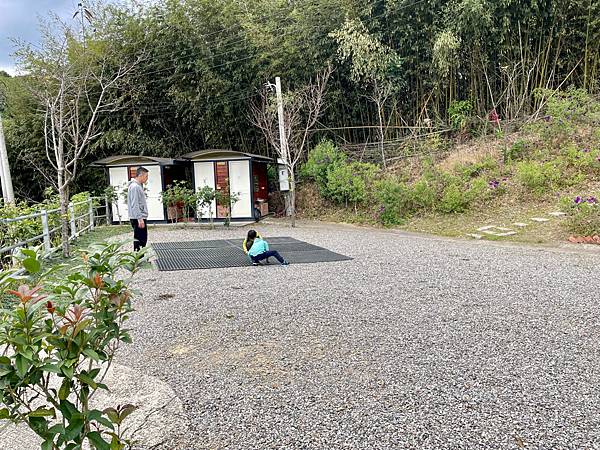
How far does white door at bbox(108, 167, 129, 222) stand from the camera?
10469mm

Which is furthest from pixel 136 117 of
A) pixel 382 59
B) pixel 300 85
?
pixel 382 59

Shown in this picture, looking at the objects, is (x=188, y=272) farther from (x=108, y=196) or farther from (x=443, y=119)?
(x=443, y=119)

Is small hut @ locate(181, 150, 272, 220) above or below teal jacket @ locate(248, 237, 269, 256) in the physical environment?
above

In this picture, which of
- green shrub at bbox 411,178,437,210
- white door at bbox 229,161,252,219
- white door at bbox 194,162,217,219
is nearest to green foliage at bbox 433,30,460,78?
green shrub at bbox 411,178,437,210

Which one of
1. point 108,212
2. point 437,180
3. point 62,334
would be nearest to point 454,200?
point 437,180

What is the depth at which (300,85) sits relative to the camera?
10953 mm

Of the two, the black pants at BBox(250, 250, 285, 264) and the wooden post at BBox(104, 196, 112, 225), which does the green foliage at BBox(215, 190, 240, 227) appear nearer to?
the wooden post at BBox(104, 196, 112, 225)

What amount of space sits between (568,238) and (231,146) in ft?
28.5

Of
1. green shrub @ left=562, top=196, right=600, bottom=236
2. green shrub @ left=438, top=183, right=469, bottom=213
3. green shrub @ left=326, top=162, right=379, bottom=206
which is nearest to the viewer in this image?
green shrub @ left=562, top=196, right=600, bottom=236

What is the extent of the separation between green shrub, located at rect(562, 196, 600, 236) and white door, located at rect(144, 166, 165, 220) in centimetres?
788

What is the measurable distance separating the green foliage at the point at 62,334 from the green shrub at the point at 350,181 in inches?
345

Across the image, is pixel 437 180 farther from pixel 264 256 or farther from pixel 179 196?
pixel 179 196

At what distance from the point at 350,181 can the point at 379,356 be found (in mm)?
7706

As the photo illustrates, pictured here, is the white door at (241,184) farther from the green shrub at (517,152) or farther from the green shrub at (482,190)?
the green shrub at (517,152)
